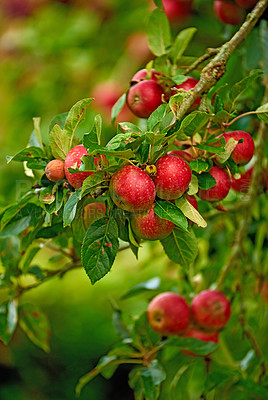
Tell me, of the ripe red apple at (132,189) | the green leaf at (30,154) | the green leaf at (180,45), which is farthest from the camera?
the green leaf at (180,45)

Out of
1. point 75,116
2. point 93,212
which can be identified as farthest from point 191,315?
point 75,116

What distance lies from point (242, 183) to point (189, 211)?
324 millimetres

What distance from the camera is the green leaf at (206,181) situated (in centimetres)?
62

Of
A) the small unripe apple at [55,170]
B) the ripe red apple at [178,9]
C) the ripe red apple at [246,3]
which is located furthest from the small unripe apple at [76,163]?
the ripe red apple at [178,9]

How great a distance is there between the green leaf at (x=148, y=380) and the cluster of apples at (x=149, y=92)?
0.42 metres

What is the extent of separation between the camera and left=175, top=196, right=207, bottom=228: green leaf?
572mm

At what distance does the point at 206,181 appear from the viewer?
2.05ft

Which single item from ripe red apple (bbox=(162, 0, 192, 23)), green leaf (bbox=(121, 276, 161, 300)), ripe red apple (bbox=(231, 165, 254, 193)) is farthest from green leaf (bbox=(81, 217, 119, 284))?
ripe red apple (bbox=(162, 0, 192, 23))

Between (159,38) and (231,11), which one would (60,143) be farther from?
(231,11)

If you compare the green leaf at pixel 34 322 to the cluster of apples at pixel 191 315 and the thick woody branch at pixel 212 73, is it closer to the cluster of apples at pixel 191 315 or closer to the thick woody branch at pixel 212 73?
the cluster of apples at pixel 191 315

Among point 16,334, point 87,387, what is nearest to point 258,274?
point 87,387

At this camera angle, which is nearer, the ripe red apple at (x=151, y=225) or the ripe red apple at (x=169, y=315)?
the ripe red apple at (x=151, y=225)

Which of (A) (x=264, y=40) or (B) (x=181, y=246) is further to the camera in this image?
(A) (x=264, y=40)

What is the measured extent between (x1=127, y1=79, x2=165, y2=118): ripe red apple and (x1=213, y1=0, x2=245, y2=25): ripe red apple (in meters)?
0.32
